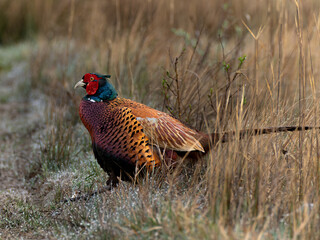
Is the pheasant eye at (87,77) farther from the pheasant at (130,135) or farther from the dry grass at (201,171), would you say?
the dry grass at (201,171)

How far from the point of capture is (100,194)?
3090 mm

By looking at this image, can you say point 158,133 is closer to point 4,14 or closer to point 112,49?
point 112,49

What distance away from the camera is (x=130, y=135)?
293 cm

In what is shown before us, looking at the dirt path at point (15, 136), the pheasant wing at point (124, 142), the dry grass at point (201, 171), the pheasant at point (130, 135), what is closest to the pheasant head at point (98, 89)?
the pheasant at point (130, 135)

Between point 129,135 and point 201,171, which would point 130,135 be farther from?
point 201,171

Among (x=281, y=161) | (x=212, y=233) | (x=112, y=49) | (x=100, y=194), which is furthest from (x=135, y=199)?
(x=112, y=49)

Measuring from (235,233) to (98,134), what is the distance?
3.99 feet

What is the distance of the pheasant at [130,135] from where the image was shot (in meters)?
2.92

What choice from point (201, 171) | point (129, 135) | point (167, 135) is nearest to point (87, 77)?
point (129, 135)

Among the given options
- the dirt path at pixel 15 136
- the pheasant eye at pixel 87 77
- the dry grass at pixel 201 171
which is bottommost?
the dirt path at pixel 15 136

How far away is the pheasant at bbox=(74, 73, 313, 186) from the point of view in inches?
115

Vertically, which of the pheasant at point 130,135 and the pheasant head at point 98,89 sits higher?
the pheasant head at point 98,89

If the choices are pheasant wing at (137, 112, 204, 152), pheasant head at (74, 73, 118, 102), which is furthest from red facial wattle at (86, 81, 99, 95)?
pheasant wing at (137, 112, 204, 152)

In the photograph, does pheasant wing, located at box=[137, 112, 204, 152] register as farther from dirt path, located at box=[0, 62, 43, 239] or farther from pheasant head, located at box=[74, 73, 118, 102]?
dirt path, located at box=[0, 62, 43, 239]
